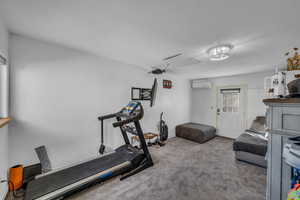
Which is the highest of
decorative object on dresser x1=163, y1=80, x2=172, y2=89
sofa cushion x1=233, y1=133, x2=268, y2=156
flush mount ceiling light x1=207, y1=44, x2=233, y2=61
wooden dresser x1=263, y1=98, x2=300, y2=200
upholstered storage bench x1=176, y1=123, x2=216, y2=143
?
flush mount ceiling light x1=207, y1=44, x2=233, y2=61

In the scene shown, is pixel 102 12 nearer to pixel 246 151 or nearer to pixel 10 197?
pixel 10 197

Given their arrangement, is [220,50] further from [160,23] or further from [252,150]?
[252,150]

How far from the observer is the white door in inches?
169

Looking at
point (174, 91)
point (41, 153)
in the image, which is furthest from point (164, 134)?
point (41, 153)

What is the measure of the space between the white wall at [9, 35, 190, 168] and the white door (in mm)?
3841

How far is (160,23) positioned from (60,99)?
7.12 feet

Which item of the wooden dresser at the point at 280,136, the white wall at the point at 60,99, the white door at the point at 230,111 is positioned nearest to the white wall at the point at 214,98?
the white door at the point at 230,111

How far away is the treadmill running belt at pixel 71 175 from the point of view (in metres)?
1.55

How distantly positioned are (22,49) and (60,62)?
0.50m

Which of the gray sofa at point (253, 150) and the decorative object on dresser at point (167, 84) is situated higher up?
the decorative object on dresser at point (167, 84)

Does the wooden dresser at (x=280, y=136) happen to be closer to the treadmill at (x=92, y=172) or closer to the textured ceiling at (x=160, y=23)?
the textured ceiling at (x=160, y=23)

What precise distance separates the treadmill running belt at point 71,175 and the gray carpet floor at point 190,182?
245mm

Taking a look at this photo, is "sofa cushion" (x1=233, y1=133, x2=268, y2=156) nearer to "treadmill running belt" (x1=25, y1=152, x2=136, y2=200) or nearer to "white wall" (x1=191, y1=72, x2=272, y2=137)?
"white wall" (x1=191, y1=72, x2=272, y2=137)

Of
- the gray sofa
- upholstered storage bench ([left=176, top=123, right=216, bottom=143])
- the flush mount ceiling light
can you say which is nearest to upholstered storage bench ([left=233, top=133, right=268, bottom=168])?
the gray sofa
